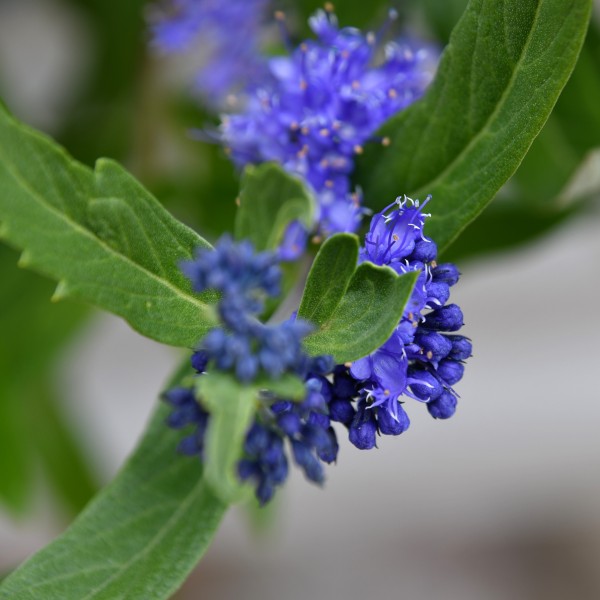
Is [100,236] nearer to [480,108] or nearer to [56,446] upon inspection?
[480,108]

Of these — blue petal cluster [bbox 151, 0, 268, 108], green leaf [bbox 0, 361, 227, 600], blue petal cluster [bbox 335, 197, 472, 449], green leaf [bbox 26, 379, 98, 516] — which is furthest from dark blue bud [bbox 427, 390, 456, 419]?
green leaf [bbox 26, 379, 98, 516]

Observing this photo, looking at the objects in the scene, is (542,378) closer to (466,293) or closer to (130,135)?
(466,293)

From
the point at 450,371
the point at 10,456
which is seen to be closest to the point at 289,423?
the point at 450,371

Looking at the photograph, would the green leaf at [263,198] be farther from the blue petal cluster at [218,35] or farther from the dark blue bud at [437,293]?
the blue petal cluster at [218,35]

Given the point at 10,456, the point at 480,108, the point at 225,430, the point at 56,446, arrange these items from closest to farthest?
1. the point at 225,430
2. the point at 480,108
3. the point at 10,456
4. the point at 56,446

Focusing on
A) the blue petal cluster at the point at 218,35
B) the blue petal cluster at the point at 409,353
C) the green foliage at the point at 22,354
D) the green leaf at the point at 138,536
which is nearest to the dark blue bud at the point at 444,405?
the blue petal cluster at the point at 409,353

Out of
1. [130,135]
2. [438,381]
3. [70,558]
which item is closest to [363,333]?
[438,381]
